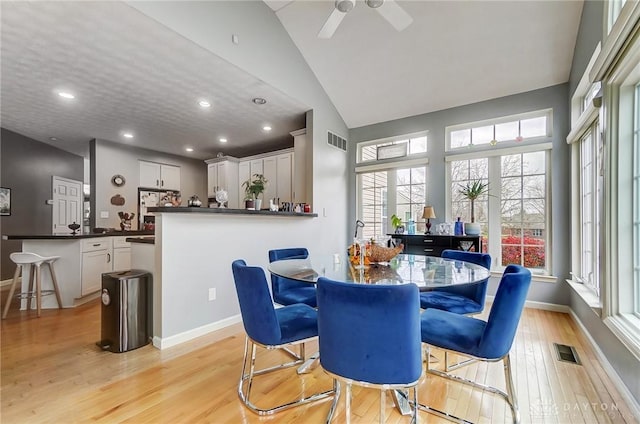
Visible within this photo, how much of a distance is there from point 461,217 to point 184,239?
12.1ft

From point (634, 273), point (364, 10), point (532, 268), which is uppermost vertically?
point (364, 10)

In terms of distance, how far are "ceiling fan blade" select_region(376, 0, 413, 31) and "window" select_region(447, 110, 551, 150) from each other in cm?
232

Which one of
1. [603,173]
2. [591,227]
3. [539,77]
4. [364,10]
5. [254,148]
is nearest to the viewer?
[603,173]

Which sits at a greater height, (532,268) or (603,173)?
(603,173)

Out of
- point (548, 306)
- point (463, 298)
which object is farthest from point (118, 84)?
point (548, 306)

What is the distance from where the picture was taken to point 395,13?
2.41 m

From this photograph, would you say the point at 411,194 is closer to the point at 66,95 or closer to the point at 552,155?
the point at 552,155

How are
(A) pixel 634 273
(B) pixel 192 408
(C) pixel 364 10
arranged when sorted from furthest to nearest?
(C) pixel 364 10
(A) pixel 634 273
(B) pixel 192 408

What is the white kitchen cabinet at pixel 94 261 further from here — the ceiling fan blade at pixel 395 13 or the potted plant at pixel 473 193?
the potted plant at pixel 473 193

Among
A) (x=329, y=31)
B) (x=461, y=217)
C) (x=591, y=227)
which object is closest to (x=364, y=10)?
(x=329, y=31)

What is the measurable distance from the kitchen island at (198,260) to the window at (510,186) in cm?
276

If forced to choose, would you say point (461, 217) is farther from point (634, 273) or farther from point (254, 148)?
point (254, 148)

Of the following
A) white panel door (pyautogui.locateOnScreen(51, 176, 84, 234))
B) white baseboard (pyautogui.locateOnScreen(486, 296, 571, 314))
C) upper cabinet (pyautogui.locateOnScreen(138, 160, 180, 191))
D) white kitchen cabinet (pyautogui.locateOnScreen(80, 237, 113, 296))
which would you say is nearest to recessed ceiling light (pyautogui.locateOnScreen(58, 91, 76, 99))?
white kitchen cabinet (pyautogui.locateOnScreen(80, 237, 113, 296))

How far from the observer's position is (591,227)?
2.89m
